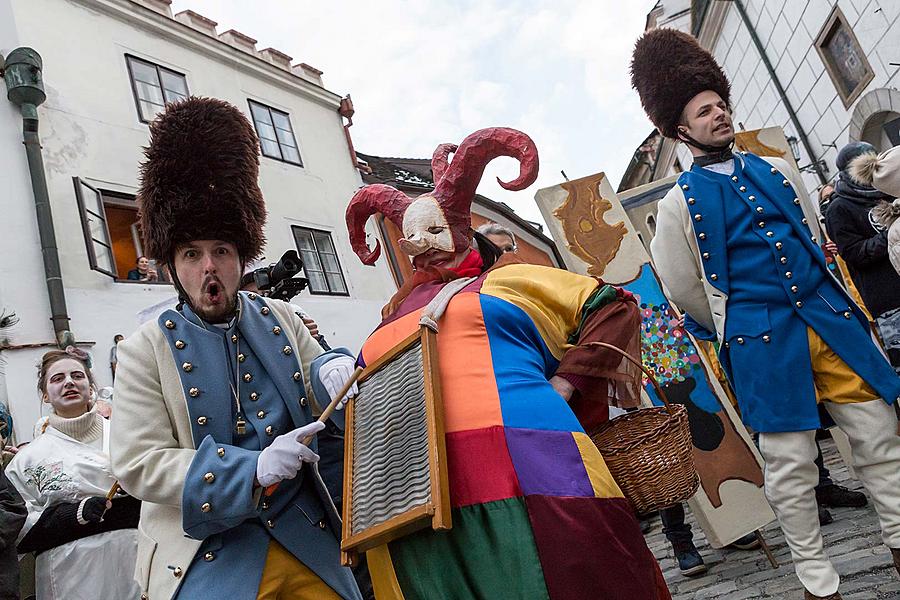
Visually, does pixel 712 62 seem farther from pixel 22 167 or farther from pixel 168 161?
pixel 22 167

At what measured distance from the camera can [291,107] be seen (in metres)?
12.0

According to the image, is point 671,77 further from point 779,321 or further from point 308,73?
point 308,73

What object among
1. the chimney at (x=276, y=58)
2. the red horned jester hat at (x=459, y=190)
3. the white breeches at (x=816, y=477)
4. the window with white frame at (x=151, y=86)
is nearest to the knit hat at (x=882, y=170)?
the white breeches at (x=816, y=477)

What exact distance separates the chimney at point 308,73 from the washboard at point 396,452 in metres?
11.5

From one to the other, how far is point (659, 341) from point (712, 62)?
1.74 metres

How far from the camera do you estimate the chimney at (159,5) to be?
9.86m

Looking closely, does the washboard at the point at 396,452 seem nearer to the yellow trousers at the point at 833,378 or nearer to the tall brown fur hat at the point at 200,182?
the tall brown fur hat at the point at 200,182

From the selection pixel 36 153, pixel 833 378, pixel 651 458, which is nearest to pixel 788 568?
pixel 833 378

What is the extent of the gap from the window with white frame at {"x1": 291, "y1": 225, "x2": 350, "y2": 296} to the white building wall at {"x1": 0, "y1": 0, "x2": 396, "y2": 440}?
0.43 feet

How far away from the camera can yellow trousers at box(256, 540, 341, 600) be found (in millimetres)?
1781

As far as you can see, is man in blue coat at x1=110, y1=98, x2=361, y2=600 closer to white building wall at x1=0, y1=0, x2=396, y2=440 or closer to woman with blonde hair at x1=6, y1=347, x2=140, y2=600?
woman with blonde hair at x1=6, y1=347, x2=140, y2=600

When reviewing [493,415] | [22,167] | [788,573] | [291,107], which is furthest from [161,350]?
[291,107]

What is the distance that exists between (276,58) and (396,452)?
11648 mm

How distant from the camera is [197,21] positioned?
1091cm
